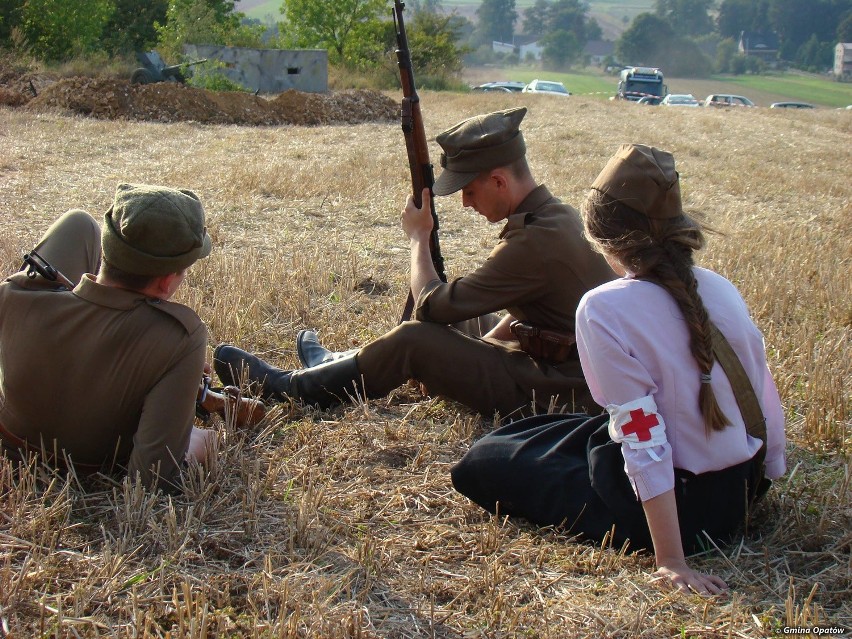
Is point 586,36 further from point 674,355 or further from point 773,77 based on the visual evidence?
point 674,355

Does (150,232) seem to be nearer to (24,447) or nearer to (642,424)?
(24,447)

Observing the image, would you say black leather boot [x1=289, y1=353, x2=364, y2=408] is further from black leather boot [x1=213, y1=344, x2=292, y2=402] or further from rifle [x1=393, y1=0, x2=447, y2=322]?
rifle [x1=393, y1=0, x2=447, y2=322]

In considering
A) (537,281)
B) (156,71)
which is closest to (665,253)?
(537,281)

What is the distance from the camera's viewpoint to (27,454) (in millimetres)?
3400

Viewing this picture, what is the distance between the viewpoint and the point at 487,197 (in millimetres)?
4379

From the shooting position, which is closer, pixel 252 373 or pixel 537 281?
pixel 537 281

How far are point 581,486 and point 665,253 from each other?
2.97ft

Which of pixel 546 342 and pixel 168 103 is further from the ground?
pixel 546 342

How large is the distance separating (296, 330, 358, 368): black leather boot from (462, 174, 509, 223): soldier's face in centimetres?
106

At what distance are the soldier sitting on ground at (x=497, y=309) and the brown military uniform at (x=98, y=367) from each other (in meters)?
1.09

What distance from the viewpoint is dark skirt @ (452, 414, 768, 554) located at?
310 cm

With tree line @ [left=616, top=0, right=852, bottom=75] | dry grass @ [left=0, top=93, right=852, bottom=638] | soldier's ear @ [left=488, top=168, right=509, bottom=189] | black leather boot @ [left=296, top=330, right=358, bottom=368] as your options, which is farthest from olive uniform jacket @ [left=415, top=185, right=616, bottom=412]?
tree line @ [left=616, top=0, right=852, bottom=75]

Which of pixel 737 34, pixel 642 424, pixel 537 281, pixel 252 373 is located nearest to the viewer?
pixel 642 424

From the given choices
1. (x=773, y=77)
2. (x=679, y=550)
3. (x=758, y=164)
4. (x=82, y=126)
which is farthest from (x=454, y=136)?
(x=773, y=77)
